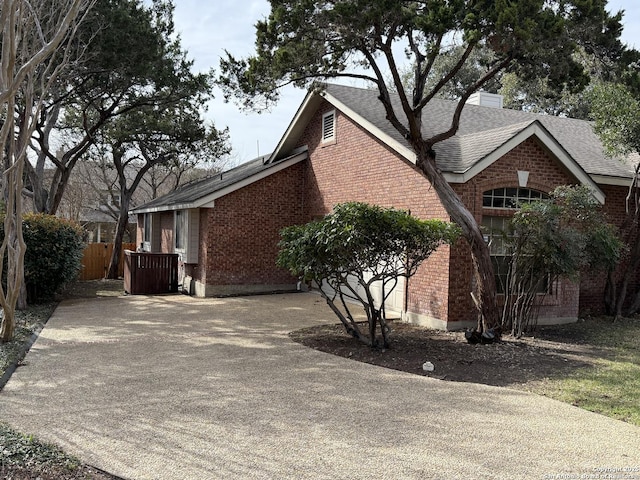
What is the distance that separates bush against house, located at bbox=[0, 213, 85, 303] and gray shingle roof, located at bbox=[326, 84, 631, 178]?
804cm

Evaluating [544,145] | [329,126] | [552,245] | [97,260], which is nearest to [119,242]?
[97,260]

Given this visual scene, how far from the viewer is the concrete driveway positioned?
172 inches

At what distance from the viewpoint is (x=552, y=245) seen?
945cm

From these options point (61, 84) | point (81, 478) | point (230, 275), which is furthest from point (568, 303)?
point (61, 84)

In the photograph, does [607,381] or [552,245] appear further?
[552,245]

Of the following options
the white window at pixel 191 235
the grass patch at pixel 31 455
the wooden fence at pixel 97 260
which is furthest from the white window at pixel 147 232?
the grass patch at pixel 31 455

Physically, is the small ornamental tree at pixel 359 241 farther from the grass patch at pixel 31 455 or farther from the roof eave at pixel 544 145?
the grass patch at pixel 31 455

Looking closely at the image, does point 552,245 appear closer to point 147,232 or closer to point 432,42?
point 432,42

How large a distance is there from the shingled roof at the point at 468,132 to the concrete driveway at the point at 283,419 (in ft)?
17.3

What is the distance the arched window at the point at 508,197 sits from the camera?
36.5 feet

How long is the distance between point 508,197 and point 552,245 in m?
2.13

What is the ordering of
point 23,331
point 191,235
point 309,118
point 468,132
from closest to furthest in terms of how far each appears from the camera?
point 23,331 < point 468,132 < point 191,235 < point 309,118

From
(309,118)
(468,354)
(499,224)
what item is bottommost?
(468,354)

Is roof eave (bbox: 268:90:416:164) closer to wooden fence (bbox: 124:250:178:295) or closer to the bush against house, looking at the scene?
wooden fence (bbox: 124:250:178:295)
